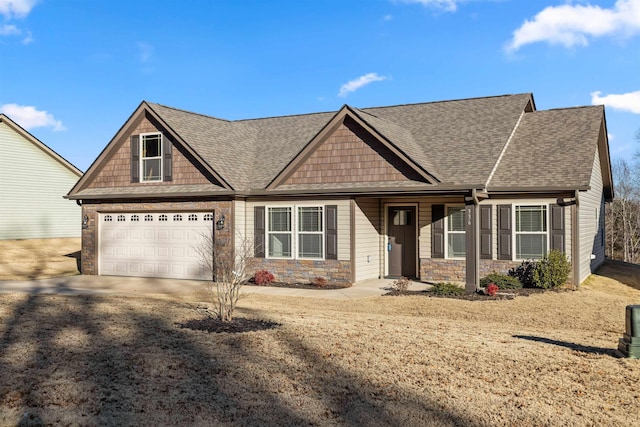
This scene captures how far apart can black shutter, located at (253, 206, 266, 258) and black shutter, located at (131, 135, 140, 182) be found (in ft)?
15.9

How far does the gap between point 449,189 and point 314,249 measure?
15.1ft

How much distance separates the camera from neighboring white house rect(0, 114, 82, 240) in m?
30.2

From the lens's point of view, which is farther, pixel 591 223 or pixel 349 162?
pixel 591 223

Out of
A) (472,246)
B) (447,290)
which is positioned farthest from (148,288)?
(472,246)

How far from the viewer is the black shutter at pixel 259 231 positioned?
19266 millimetres

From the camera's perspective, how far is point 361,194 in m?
17.9

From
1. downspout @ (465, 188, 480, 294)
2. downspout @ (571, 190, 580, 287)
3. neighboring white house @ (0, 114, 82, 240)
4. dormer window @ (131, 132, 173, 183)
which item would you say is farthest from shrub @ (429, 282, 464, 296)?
neighboring white house @ (0, 114, 82, 240)

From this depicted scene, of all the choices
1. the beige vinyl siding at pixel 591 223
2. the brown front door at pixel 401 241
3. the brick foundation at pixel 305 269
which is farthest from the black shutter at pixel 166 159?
the beige vinyl siding at pixel 591 223

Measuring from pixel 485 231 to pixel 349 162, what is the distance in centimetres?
465

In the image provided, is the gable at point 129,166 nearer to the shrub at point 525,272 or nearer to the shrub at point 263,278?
the shrub at point 263,278

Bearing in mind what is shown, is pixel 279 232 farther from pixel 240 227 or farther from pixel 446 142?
pixel 446 142

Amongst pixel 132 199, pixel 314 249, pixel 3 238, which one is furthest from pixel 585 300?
pixel 3 238

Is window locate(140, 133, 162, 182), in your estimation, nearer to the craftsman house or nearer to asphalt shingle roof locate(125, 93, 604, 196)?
the craftsman house

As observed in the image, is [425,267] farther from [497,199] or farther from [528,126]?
[528,126]
